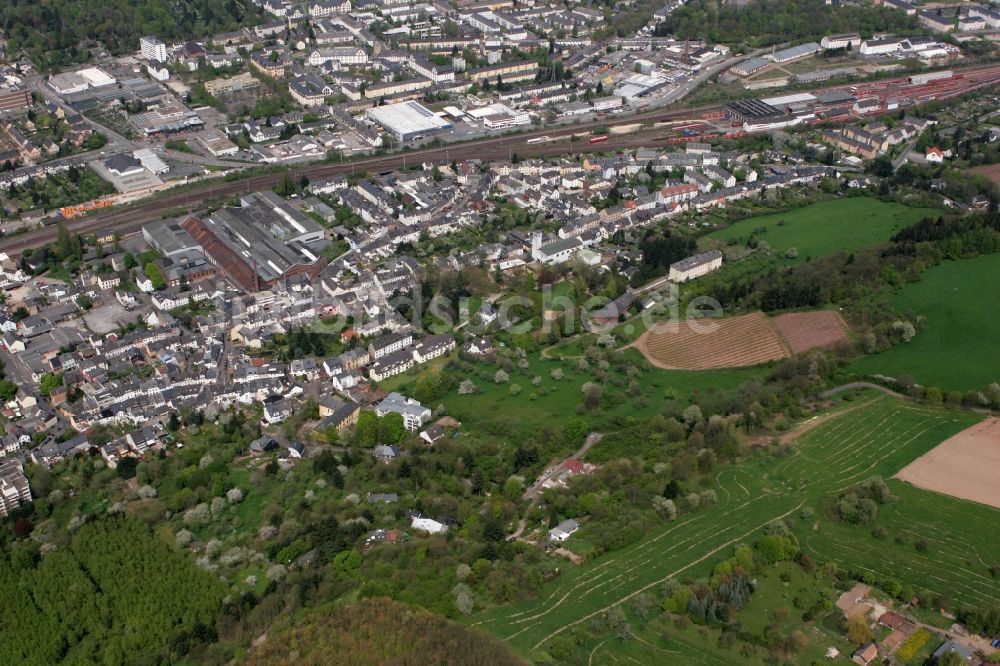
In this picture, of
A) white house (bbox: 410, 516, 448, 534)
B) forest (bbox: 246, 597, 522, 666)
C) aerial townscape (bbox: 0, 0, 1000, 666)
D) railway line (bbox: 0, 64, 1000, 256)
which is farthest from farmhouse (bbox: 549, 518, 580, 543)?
railway line (bbox: 0, 64, 1000, 256)

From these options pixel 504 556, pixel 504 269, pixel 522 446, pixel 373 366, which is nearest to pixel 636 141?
pixel 504 269

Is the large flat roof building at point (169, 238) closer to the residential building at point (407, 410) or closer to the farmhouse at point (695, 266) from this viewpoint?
the residential building at point (407, 410)

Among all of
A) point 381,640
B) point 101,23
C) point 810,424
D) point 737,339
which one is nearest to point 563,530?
point 381,640

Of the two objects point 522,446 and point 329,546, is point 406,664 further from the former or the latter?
point 522,446

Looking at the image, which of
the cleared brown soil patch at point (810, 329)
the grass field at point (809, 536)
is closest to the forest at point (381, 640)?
the grass field at point (809, 536)

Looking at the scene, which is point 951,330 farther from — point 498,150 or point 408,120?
point 408,120
